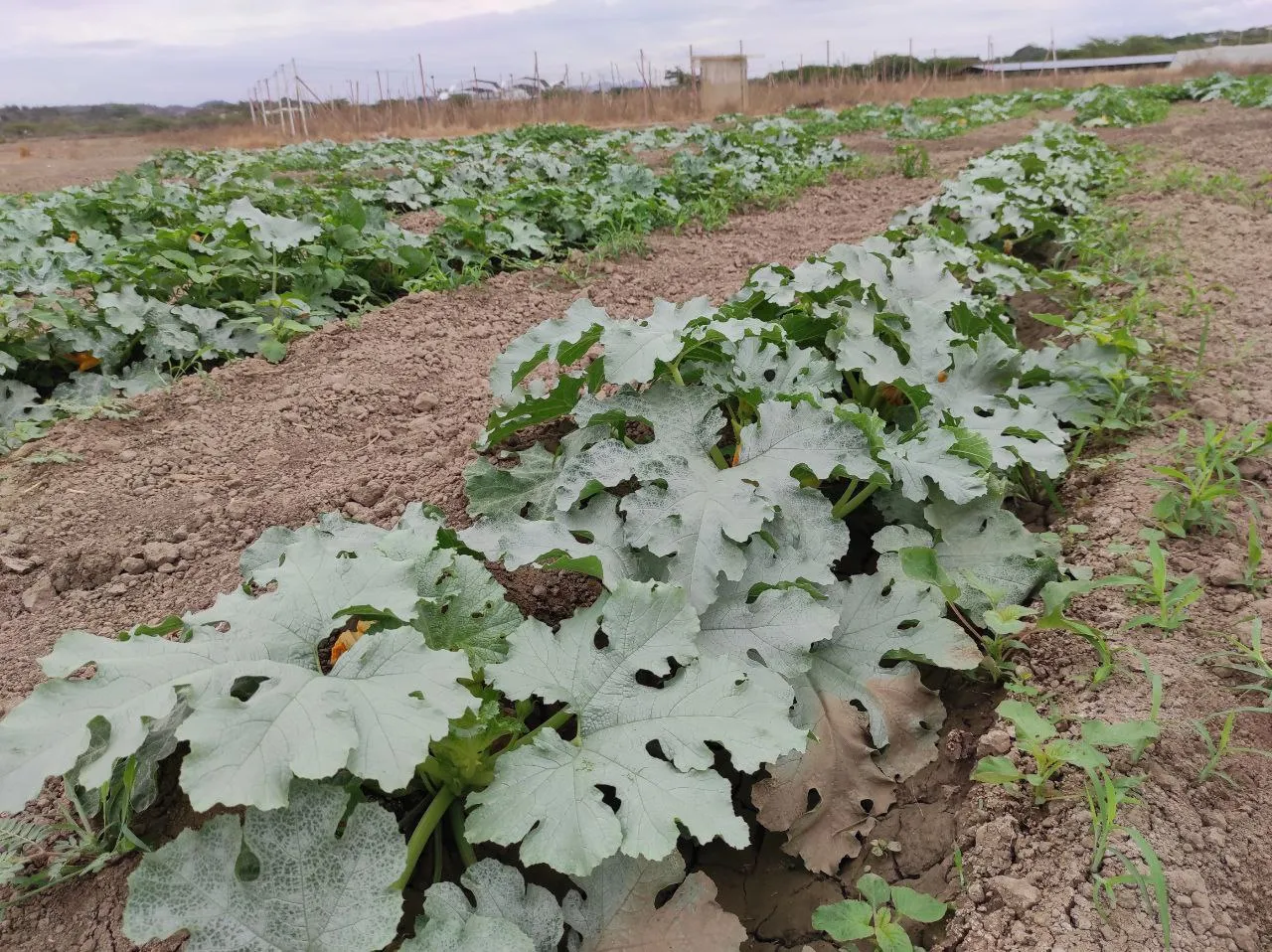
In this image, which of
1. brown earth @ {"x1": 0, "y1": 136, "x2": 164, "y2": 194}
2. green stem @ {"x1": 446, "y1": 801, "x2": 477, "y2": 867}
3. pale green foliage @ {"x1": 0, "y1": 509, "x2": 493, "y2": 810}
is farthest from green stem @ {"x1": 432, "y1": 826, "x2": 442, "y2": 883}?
brown earth @ {"x1": 0, "y1": 136, "x2": 164, "y2": 194}

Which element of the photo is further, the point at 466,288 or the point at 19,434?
the point at 466,288

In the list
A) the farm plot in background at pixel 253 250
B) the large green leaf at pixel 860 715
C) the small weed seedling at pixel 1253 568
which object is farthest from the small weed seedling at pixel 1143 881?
the farm plot in background at pixel 253 250

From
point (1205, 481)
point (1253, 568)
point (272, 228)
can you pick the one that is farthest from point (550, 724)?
point (272, 228)

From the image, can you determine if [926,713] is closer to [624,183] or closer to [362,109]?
[624,183]

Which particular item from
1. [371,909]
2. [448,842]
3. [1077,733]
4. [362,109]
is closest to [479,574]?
[448,842]

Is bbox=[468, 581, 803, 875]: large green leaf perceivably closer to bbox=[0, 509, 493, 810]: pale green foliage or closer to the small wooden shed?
bbox=[0, 509, 493, 810]: pale green foliage

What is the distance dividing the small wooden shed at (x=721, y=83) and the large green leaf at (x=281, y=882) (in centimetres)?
2779

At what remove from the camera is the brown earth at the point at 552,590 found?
1.52 metres

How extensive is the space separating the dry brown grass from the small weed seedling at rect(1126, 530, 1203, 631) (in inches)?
903

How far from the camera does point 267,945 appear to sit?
132 cm

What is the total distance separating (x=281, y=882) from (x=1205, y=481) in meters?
2.66

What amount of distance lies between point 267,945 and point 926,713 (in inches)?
58.2

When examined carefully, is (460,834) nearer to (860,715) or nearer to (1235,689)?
(860,715)

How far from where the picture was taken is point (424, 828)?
1.55m
